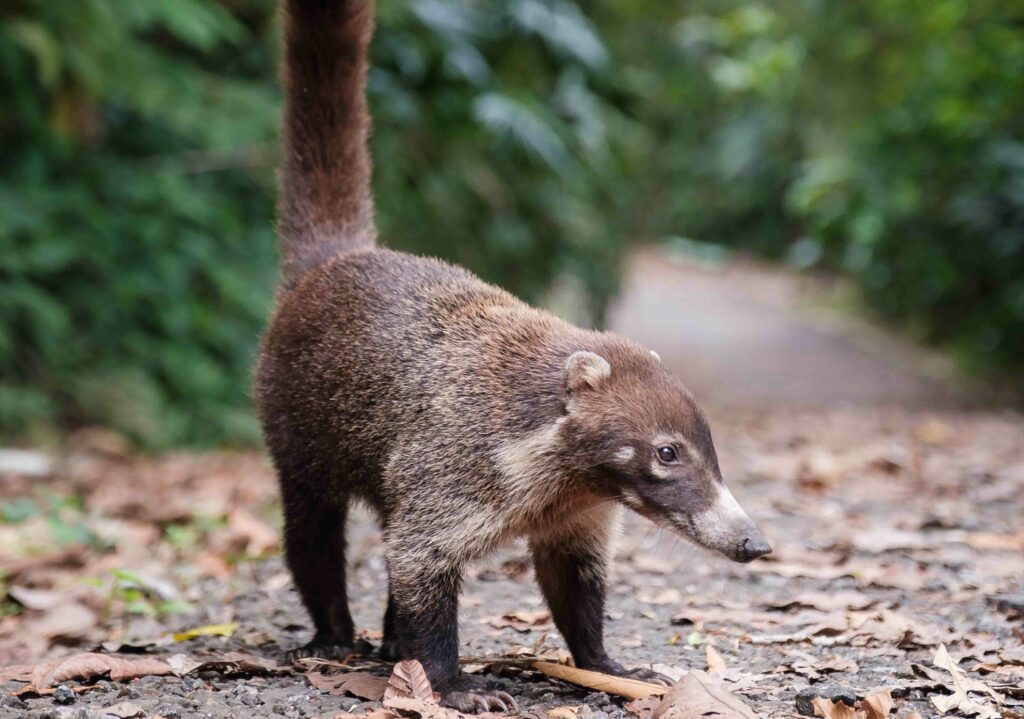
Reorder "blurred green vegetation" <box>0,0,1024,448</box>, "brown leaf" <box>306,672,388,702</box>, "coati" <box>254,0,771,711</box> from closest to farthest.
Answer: "coati" <box>254,0,771,711</box>
"brown leaf" <box>306,672,388,702</box>
"blurred green vegetation" <box>0,0,1024,448</box>

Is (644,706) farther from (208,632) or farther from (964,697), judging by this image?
(208,632)

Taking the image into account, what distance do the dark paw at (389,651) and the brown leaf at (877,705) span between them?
66.1 inches

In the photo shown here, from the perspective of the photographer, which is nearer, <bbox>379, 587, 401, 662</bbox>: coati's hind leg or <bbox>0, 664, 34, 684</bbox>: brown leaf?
<bbox>0, 664, 34, 684</bbox>: brown leaf

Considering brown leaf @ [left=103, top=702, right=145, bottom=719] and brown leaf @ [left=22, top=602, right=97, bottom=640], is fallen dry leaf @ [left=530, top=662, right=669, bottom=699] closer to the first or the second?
brown leaf @ [left=103, top=702, right=145, bottom=719]

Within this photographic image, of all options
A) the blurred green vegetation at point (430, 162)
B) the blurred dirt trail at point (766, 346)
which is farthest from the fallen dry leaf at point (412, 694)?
the blurred dirt trail at point (766, 346)

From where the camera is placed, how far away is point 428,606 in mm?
3586

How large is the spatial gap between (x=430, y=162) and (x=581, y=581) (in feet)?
22.2

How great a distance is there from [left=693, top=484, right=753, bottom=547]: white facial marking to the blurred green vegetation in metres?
5.17

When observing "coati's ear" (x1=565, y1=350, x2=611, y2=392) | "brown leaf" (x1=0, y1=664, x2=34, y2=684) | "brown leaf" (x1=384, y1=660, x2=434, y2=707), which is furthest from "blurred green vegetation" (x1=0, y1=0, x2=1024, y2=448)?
"brown leaf" (x1=384, y1=660, x2=434, y2=707)

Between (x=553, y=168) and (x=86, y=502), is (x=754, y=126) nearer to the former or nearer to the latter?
(x=553, y=168)

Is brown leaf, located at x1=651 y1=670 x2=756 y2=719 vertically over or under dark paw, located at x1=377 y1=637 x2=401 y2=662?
under

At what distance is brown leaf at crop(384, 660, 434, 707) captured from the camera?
3.40m

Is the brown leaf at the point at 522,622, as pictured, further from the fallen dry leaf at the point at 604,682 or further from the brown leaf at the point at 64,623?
the brown leaf at the point at 64,623


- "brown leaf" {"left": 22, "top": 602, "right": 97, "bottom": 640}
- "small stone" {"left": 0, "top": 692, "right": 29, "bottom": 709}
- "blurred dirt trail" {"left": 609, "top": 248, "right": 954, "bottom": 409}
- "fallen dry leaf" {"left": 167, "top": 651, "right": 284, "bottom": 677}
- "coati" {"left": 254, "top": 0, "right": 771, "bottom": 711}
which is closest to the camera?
"small stone" {"left": 0, "top": 692, "right": 29, "bottom": 709}
